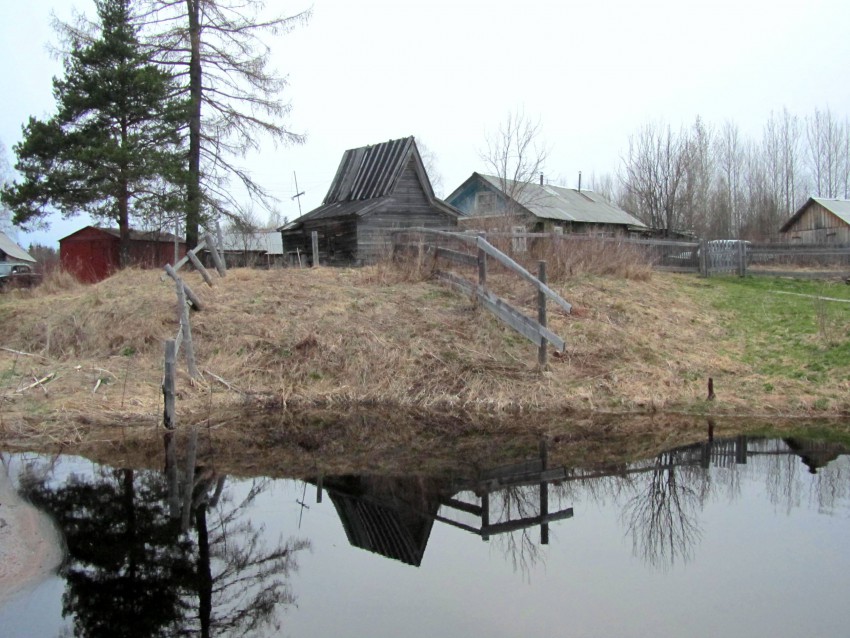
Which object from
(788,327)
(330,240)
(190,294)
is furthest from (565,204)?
(190,294)

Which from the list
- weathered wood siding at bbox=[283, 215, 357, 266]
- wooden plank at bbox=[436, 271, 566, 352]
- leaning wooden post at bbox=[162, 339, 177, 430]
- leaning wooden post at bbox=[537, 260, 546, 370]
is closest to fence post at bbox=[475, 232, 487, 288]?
wooden plank at bbox=[436, 271, 566, 352]

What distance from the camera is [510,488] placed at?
8.66 metres

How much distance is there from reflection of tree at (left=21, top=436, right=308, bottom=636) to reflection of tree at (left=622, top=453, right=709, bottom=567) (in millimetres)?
3485

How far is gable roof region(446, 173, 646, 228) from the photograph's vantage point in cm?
3659

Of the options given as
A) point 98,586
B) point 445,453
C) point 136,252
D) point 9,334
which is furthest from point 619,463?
point 136,252

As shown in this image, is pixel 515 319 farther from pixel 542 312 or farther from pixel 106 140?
pixel 106 140

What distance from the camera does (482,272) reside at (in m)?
15.3

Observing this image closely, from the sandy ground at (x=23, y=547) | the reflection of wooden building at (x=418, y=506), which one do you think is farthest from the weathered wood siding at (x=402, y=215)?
the sandy ground at (x=23, y=547)

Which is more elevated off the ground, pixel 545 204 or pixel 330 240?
pixel 545 204

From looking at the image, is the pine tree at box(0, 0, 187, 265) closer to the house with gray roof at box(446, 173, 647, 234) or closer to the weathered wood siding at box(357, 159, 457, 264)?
the weathered wood siding at box(357, 159, 457, 264)

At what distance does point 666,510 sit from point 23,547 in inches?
263

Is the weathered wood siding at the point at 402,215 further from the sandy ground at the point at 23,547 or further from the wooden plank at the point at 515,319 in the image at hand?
the sandy ground at the point at 23,547

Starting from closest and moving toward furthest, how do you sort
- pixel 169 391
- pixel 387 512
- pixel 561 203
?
pixel 387 512
pixel 169 391
pixel 561 203

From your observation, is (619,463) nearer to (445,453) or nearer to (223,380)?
(445,453)
